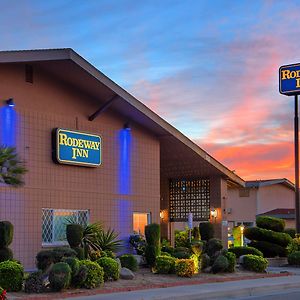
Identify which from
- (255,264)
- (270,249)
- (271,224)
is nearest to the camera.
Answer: (255,264)

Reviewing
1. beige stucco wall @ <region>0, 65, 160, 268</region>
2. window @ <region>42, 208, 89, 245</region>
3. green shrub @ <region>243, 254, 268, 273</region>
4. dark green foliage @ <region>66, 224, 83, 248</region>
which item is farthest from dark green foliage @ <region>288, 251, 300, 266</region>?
dark green foliage @ <region>66, 224, 83, 248</region>

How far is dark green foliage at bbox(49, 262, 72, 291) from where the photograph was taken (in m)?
15.5

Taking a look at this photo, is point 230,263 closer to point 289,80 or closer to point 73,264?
point 73,264

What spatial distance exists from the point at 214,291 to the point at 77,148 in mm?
7412

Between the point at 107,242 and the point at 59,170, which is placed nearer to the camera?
the point at 107,242

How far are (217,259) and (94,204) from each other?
4.75 meters

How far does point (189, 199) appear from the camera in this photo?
1225 inches

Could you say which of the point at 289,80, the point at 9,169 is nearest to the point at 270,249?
the point at 289,80

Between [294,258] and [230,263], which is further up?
[230,263]

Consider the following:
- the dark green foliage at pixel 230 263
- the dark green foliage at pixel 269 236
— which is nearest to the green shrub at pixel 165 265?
the dark green foliage at pixel 230 263

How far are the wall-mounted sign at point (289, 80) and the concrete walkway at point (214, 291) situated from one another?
12.0m

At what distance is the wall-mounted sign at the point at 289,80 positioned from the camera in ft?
100

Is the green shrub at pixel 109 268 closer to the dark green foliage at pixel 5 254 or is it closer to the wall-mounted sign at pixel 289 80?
the dark green foliage at pixel 5 254

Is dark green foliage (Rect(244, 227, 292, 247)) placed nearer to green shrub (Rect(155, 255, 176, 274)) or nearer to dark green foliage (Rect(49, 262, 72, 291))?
green shrub (Rect(155, 255, 176, 274))
